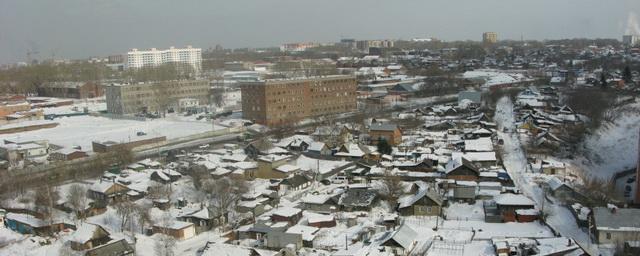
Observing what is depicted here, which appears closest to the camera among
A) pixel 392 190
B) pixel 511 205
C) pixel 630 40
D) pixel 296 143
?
pixel 511 205

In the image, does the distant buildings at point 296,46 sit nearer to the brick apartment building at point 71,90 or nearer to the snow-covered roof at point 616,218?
the brick apartment building at point 71,90

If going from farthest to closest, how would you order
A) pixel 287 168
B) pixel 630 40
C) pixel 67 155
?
1. pixel 630 40
2. pixel 67 155
3. pixel 287 168

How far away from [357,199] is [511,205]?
2637 mm

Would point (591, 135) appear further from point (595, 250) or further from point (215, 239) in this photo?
point (215, 239)

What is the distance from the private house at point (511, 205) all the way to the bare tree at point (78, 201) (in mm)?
7144

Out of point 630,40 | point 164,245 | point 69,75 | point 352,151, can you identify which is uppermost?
point 630,40

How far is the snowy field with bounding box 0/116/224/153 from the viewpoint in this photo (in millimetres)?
17312

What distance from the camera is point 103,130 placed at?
761 inches

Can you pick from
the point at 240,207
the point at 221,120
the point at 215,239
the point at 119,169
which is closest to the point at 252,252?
the point at 215,239

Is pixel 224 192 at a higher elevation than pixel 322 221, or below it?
higher

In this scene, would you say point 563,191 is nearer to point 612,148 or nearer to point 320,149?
point 320,149

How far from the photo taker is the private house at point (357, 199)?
9.59 m

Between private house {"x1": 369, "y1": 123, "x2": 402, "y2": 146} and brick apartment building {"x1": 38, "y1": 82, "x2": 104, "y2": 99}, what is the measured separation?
21222 millimetres

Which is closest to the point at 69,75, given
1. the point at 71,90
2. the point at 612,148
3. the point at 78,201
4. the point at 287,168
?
the point at 71,90
